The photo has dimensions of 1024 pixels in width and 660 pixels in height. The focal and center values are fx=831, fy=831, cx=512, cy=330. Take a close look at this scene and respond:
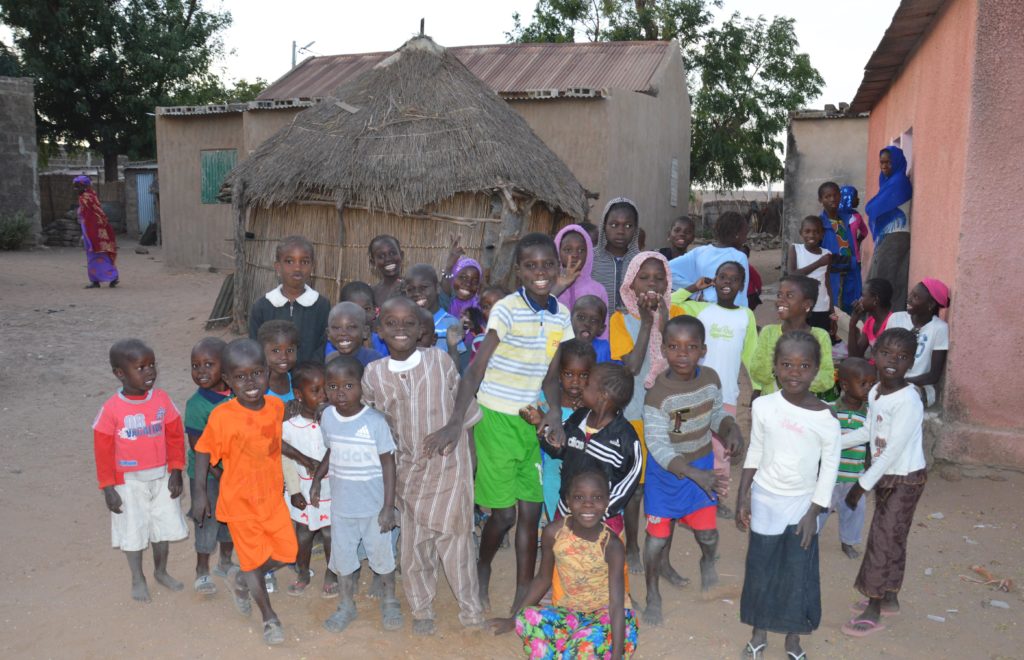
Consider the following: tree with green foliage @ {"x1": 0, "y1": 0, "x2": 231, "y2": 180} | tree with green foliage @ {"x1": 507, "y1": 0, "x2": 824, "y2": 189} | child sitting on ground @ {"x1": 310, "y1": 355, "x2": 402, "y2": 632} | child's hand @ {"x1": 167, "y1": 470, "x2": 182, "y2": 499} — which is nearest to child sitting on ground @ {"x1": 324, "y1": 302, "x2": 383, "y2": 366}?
child sitting on ground @ {"x1": 310, "y1": 355, "x2": 402, "y2": 632}

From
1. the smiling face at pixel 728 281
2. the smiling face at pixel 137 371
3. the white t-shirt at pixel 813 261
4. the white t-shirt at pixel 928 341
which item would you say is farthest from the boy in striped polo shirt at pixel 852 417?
the smiling face at pixel 137 371

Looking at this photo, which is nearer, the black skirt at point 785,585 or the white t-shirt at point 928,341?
the black skirt at point 785,585

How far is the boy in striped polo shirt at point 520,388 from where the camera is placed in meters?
3.22

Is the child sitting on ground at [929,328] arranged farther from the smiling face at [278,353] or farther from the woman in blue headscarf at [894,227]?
the smiling face at [278,353]

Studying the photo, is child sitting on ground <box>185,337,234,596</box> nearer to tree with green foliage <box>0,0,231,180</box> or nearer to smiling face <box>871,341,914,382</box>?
smiling face <box>871,341,914,382</box>

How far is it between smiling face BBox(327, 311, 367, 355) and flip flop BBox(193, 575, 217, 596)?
1149mm

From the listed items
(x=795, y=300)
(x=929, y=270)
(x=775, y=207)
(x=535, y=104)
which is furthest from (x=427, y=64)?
(x=775, y=207)

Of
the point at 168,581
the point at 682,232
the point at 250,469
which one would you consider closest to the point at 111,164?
the point at 682,232

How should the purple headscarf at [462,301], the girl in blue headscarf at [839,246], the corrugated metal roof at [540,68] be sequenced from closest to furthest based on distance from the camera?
the purple headscarf at [462,301]
the girl in blue headscarf at [839,246]
the corrugated metal roof at [540,68]

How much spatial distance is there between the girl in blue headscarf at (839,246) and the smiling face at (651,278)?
11.2ft

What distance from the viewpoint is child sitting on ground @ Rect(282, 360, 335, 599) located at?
3.41 meters

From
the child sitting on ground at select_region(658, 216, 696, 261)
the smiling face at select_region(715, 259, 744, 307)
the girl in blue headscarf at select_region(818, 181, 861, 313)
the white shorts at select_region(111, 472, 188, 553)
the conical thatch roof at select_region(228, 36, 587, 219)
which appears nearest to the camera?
the white shorts at select_region(111, 472, 188, 553)

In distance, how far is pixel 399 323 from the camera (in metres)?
3.08

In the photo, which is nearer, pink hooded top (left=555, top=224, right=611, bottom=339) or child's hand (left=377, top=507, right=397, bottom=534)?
child's hand (left=377, top=507, right=397, bottom=534)
